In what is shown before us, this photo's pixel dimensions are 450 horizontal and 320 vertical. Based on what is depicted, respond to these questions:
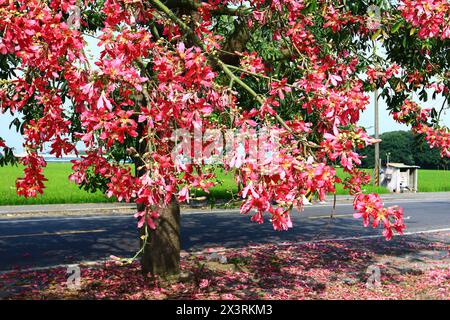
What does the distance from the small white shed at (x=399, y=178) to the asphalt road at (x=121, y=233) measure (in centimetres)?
1565

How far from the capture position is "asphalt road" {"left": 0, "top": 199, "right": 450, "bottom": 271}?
10.2 metres

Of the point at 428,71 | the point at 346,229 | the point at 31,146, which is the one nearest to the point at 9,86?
the point at 31,146

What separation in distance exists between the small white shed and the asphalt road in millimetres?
15648

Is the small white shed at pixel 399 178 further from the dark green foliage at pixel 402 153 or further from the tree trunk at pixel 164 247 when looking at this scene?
the dark green foliage at pixel 402 153

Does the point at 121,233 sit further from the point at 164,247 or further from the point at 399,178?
the point at 399,178

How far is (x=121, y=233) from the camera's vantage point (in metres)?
13.0

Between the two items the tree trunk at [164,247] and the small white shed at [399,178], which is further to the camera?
the small white shed at [399,178]

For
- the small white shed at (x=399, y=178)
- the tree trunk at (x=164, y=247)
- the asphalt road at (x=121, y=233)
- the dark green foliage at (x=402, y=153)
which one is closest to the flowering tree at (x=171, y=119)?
the tree trunk at (x=164, y=247)

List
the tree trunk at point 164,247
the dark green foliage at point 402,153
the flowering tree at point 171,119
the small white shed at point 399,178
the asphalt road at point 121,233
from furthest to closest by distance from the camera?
the dark green foliage at point 402,153 < the small white shed at point 399,178 < the asphalt road at point 121,233 < the tree trunk at point 164,247 < the flowering tree at point 171,119

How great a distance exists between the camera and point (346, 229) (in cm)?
1462

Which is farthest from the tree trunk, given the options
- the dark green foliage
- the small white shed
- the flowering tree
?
the dark green foliage

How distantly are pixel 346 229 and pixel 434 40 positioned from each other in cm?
856

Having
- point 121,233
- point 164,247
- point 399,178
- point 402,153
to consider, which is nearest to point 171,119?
point 164,247

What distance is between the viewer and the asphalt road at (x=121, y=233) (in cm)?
1016
